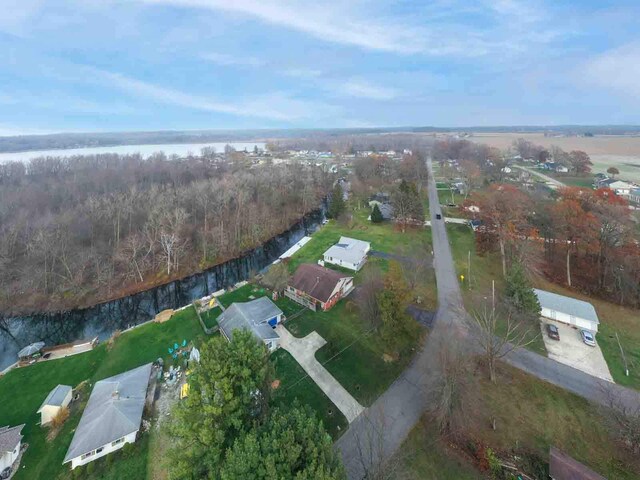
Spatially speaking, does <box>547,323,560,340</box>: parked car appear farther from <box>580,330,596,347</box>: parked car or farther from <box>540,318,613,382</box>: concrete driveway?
<box>580,330,596,347</box>: parked car

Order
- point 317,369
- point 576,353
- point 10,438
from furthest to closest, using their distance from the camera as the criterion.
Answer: point 576,353 → point 317,369 → point 10,438

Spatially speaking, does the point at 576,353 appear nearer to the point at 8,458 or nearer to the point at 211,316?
the point at 211,316

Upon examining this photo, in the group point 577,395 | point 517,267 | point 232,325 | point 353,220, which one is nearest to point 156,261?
point 232,325

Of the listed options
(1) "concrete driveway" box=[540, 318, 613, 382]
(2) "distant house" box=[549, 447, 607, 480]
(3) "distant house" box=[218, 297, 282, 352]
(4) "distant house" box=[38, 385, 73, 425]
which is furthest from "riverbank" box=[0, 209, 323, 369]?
(2) "distant house" box=[549, 447, 607, 480]

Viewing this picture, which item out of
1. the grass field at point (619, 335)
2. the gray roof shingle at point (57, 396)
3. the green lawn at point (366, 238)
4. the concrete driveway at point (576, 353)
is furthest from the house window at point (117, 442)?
the grass field at point (619, 335)

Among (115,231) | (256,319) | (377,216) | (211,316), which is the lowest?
(211,316)

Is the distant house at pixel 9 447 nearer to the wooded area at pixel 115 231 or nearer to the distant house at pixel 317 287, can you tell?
the wooded area at pixel 115 231

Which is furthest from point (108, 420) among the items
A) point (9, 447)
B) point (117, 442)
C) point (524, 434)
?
point (524, 434)
